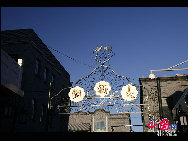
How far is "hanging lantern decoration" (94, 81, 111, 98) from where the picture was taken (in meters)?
9.77

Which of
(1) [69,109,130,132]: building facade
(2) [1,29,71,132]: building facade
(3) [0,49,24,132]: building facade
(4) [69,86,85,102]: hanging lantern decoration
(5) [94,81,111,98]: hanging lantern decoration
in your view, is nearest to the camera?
(3) [0,49,24,132]: building facade

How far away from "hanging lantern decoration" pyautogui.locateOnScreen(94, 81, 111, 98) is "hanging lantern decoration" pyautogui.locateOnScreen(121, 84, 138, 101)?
0.79 metres

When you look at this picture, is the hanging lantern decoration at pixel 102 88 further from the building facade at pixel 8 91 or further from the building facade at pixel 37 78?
the building facade at pixel 8 91

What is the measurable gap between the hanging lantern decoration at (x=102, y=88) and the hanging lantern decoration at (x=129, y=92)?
0.79 m

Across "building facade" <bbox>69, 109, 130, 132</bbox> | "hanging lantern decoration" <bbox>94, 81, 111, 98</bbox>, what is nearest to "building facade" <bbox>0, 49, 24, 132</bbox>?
"hanging lantern decoration" <bbox>94, 81, 111, 98</bbox>

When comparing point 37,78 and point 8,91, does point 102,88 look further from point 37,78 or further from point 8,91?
point 37,78

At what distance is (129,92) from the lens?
32.4 feet

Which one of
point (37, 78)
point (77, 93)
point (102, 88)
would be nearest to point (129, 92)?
point (102, 88)

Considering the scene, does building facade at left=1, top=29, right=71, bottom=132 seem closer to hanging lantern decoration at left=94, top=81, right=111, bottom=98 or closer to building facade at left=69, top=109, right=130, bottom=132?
hanging lantern decoration at left=94, top=81, right=111, bottom=98

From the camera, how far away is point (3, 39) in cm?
257

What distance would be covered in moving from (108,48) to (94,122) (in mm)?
31994

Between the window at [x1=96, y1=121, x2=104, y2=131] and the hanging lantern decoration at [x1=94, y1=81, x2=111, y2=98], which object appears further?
the window at [x1=96, y1=121, x2=104, y2=131]

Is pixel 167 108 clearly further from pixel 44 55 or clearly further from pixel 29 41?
pixel 29 41

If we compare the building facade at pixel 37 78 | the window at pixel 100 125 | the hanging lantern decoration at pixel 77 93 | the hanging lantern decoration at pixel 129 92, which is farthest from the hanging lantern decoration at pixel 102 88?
the window at pixel 100 125
